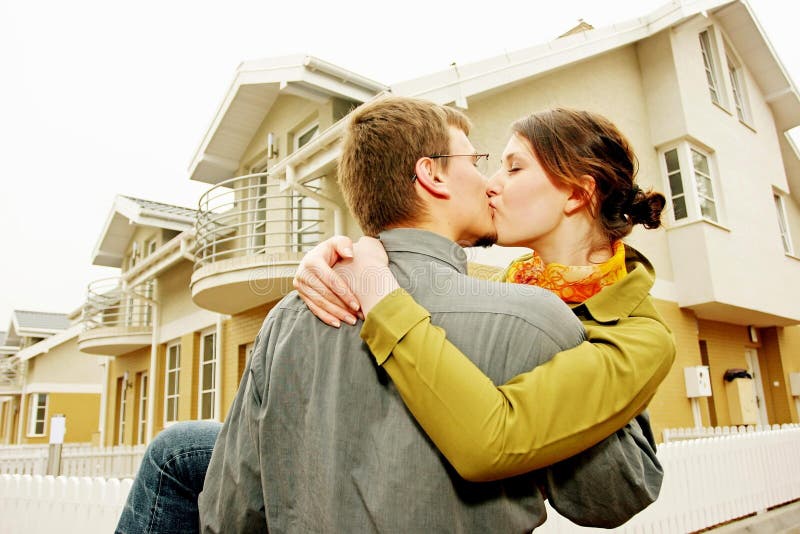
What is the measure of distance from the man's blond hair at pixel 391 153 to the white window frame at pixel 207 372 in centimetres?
1123

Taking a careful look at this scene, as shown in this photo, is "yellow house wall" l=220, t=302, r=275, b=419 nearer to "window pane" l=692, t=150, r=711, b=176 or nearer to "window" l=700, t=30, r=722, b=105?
"window pane" l=692, t=150, r=711, b=176

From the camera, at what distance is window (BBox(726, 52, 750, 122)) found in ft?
45.7

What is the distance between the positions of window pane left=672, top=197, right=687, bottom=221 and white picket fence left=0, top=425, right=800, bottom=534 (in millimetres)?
4277

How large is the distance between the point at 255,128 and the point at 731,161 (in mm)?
10301

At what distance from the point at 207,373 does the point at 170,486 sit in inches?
458

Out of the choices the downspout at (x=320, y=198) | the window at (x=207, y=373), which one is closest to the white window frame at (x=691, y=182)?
the downspout at (x=320, y=198)

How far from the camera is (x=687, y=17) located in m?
11.1

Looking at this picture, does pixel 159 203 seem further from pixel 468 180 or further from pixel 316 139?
pixel 468 180

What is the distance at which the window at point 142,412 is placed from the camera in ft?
52.8

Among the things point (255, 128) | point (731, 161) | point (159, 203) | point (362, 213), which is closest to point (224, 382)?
point (255, 128)

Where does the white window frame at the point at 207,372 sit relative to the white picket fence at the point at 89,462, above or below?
above

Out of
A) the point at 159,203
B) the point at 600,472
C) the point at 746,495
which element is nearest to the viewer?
the point at 600,472

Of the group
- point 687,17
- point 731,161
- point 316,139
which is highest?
point 687,17

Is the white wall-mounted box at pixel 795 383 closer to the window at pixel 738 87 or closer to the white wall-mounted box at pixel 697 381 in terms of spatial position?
the white wall-mounted box at pixel 697 381
